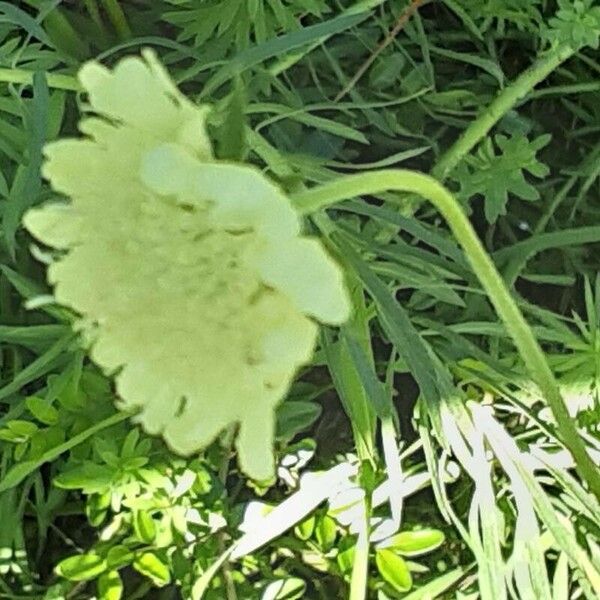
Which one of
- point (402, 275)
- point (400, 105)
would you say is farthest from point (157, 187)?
point (400, 105)

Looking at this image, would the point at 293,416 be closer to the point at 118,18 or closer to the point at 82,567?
the point at 82,567

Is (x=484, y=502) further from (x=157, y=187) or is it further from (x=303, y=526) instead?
(x=157, y=187)

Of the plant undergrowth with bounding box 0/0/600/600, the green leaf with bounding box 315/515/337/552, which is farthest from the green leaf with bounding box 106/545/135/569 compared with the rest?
the green leaf with bounding box 315/515/337/552

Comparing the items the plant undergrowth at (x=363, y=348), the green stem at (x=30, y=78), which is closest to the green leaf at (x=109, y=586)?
the plant undergrowth at (x=363, y=348)

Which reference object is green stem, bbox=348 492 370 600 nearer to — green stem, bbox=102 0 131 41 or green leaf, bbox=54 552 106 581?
green leaf, bbox=54 552 106 581

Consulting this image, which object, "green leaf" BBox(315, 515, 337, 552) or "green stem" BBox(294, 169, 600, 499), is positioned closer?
"green stem" BBox(294, 169, 600, 499)

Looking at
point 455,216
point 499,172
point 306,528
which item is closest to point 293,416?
point 306,528

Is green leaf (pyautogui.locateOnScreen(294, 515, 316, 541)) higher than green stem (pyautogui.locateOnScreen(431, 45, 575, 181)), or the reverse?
green stem (pyautogui.locateOnScreen(431, 45, 575, 181))
